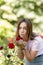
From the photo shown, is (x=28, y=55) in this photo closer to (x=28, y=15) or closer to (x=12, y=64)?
(x=12, y=64)

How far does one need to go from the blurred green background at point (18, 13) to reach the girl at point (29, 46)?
125cm

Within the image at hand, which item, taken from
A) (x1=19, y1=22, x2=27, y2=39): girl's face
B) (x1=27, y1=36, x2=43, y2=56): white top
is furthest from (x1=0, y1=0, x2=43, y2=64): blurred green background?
(x1=27, y1=36, x2=43, y2=56): white top

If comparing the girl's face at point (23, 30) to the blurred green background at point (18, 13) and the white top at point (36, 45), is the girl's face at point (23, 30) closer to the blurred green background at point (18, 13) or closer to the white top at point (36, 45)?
the white top at point (36, 45)

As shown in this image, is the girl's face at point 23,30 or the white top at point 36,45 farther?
the girl's face at point 23,30

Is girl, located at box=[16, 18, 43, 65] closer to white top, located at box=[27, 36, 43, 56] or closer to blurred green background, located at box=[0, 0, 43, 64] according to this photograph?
white top, located at box=[27, 36, 43, 56]

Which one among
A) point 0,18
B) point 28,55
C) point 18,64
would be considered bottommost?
point 18,64

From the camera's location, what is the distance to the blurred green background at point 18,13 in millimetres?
4141

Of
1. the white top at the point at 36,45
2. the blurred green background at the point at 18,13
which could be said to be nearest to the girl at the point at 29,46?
the white top at the point at 36,45

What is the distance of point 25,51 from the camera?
2664 millimetres

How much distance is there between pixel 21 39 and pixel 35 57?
0.24 meters

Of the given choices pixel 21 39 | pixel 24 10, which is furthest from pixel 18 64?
pixel 24 10

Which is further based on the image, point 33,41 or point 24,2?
point 24,2

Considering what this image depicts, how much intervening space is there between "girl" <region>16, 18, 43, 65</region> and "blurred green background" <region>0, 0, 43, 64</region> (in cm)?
125

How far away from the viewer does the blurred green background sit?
4141mm
